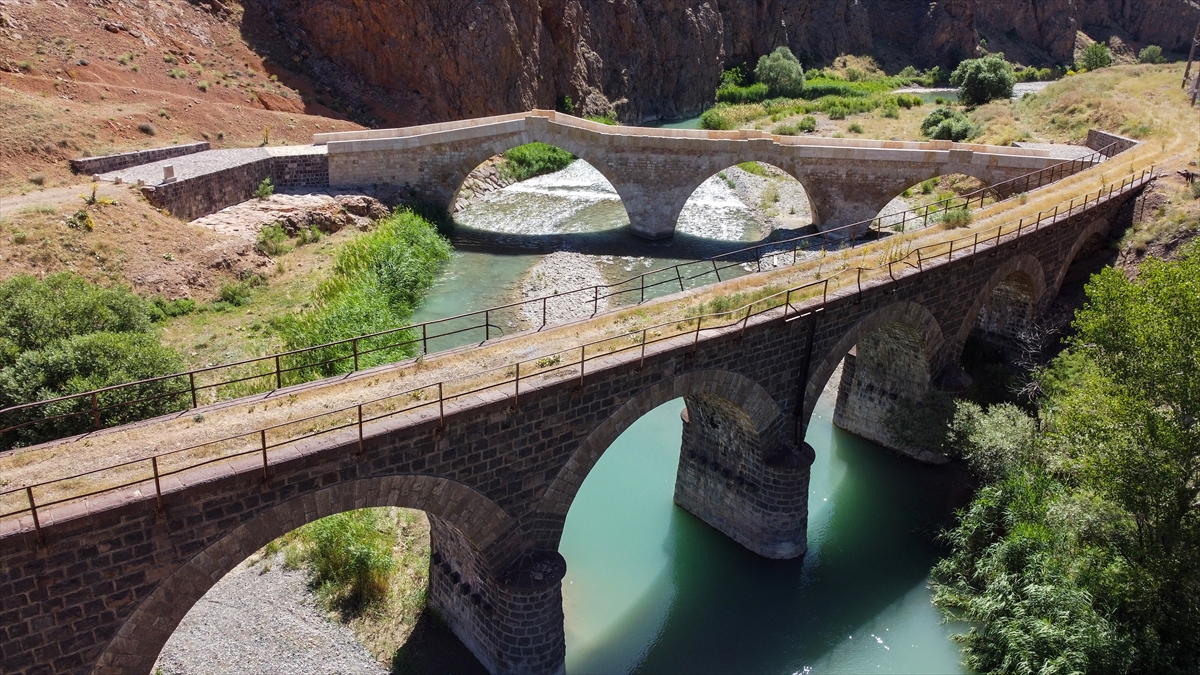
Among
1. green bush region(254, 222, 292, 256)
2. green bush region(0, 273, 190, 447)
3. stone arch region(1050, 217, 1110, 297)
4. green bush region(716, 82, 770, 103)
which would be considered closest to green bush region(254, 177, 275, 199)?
green bush region(254, 222, 292, 256)

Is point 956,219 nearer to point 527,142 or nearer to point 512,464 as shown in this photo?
point 512,464

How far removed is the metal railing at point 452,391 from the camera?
10789 millimetres

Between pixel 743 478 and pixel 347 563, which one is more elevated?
pixel 743 478

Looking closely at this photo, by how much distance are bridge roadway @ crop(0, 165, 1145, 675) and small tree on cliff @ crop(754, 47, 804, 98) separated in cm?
4799

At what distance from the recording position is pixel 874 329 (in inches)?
802

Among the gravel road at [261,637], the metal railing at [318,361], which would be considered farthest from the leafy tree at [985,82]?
the gravel road at [261,637]

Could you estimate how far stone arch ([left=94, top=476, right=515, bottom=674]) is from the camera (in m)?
10.6

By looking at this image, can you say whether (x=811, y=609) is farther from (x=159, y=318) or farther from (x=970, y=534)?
(x=159, y=318)

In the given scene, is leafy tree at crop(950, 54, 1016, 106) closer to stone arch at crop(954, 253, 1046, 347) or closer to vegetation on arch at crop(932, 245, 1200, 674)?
stone arch at crop(954, 253, 1046, 347)

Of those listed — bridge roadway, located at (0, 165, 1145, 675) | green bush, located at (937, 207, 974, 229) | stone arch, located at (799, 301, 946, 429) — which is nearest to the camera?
bridge roadway, located at (0, 165, 1145, 675)

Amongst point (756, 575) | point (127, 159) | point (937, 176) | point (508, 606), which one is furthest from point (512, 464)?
point (937, 176)

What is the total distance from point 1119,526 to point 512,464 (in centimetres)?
1116

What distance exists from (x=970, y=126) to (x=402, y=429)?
4324cm

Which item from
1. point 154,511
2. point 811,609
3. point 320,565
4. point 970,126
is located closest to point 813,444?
point 811,609
